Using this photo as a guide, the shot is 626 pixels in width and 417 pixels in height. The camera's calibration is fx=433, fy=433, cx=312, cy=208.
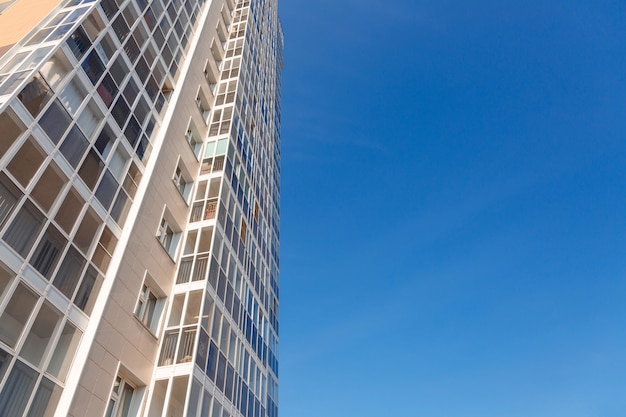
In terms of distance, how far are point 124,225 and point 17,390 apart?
302 inches

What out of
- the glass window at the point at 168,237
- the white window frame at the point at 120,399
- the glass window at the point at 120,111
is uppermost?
the glass window at the point at 120,111

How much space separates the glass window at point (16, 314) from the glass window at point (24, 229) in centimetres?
106

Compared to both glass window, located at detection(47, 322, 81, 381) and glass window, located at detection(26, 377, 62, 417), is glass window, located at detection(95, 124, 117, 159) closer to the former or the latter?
glass window, located at detection(47, 322, 81, 381)

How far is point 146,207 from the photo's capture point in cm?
1886

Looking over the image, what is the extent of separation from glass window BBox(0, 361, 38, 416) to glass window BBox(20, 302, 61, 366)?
0.37 metres

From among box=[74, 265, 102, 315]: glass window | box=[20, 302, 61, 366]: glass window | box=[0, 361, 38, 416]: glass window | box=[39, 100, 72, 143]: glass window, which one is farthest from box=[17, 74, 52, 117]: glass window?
box=[0, 361, 38, 416]: glass window

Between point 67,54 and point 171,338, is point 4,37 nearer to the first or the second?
point 67,54

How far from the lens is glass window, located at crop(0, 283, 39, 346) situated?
10953 millimetres

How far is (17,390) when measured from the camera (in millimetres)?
10805

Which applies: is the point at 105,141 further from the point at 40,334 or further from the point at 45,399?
the point at 45,399

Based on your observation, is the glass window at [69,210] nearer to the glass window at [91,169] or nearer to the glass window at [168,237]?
the glass window at [91,169]

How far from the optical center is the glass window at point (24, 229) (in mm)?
11805

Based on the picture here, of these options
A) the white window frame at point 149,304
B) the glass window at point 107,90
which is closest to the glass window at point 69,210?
the white window frame at point 149,304

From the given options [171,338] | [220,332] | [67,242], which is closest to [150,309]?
[171,338]
